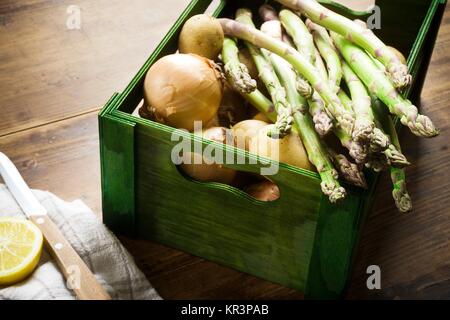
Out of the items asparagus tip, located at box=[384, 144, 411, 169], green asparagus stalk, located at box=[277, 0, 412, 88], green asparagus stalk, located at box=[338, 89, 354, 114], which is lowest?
asparagus tip, located at box=[384, 144, 411, 169]

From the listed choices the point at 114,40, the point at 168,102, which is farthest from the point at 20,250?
the point at 114,40

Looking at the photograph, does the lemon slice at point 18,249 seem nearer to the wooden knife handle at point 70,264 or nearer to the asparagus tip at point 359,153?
the wooden knife handle at point 70,264

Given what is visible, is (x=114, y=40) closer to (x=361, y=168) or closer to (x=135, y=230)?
(x=135, y=230)

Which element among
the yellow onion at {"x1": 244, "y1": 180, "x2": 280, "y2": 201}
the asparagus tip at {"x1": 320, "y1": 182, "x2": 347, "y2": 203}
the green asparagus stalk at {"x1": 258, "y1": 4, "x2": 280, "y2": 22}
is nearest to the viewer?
the asparagus tip at {"x1": 320, "y1": 182, "x2": 347, "y2": 203}

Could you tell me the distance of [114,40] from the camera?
135 centimetres

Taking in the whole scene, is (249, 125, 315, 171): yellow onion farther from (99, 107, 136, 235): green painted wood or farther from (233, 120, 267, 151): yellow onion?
(99, 107, 136, 235): green painted wood

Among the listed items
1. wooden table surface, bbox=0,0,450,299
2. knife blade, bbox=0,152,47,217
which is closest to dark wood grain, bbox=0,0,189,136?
wooden table surface, bbox=0,0,450,299

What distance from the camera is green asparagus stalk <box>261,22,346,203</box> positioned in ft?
2.76

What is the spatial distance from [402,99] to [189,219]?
1.03 feet

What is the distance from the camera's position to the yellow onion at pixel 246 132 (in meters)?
0.95

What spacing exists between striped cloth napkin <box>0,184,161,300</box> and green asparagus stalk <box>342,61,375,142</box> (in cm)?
34

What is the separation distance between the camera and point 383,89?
0.90 meters

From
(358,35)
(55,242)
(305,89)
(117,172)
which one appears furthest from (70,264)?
(358,35)

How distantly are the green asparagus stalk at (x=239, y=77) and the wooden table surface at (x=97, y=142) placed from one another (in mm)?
246
